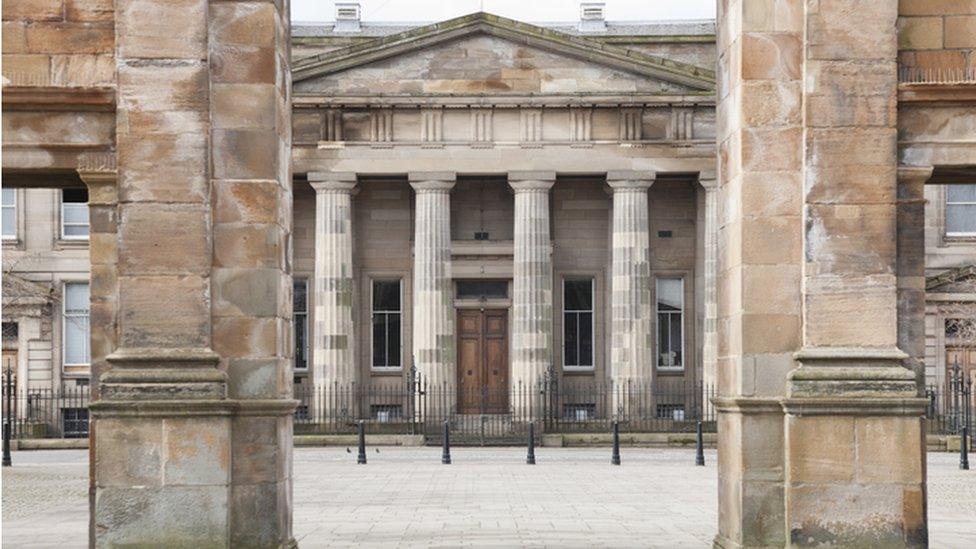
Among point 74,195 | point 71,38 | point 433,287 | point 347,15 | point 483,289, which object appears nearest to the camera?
point 71,38

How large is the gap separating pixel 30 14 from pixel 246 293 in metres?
3.14

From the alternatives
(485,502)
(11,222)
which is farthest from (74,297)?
(485,502)

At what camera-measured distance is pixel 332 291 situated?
49.6 meters

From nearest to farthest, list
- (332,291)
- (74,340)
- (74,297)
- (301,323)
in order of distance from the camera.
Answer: (332,291)
(74,340)
(74,297)
(301,323)

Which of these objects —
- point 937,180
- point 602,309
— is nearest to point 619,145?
point 602,309

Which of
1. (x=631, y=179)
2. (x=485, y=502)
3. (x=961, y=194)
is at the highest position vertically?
(x=631, y=179)

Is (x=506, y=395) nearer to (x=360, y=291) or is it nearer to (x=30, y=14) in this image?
(x=360, y=291)

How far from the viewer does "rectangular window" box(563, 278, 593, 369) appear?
2105 inches

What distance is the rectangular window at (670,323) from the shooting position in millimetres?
53094

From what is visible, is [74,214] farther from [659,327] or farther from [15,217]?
[659,327]

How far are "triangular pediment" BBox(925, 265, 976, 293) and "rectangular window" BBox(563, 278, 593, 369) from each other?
10.7 metres

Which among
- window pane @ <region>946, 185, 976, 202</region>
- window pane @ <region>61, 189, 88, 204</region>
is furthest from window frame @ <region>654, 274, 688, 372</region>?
window pane @ <region>61, 189, 88, 204</region>

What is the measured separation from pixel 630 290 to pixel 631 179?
3286 mm

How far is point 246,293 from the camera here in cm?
1471
